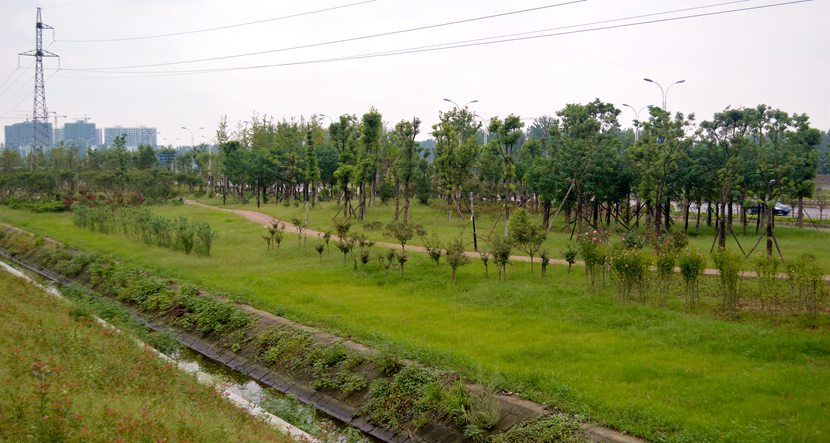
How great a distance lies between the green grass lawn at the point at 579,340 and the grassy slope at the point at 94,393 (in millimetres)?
3832

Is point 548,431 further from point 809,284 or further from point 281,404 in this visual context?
point 809,284

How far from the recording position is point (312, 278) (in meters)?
18.0

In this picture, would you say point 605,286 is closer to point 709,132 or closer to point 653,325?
point 653,325

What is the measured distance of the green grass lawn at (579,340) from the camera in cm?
782

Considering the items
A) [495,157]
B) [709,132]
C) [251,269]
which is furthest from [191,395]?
[495,157]

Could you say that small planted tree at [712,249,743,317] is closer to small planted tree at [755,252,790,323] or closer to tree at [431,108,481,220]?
small planted tree at [755,252,790,323]

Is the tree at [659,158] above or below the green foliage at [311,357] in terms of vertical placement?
above

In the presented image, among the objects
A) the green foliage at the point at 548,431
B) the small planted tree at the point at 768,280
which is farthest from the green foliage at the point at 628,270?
the green foliage at the point at 548,431

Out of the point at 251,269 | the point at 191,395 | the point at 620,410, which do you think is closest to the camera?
the point at 620,410

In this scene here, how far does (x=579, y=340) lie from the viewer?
441 inches

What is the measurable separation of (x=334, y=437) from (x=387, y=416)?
4.17 ft

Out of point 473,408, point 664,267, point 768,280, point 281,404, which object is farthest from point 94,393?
point 768,280

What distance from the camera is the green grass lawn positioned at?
782 cm

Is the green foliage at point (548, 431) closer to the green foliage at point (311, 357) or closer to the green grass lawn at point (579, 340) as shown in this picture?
the green grass lawn at point (579, 340)
